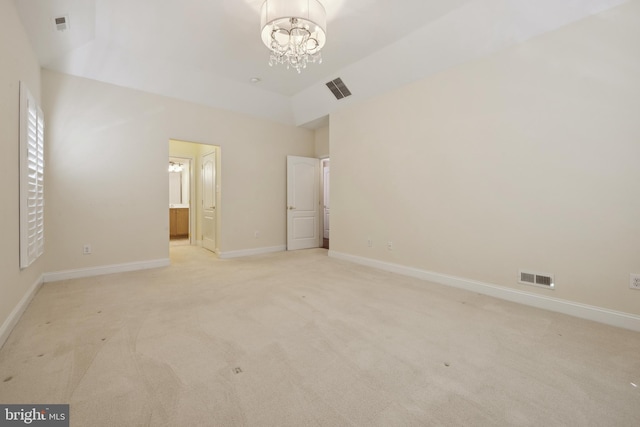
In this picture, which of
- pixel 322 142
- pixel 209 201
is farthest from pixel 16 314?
pixel 322 142

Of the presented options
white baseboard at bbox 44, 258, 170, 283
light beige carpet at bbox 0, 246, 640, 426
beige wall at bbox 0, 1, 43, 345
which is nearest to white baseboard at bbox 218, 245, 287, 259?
white baseboard at bbox 44, 258, 170, 283

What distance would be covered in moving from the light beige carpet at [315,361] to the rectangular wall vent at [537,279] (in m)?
0.30

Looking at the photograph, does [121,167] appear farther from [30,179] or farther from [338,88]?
[338,88]

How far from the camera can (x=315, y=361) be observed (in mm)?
1856

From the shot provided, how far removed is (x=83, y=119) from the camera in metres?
3.85

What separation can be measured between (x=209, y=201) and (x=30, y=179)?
3.26 m

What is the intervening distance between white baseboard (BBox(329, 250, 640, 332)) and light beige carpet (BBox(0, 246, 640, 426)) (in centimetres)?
12

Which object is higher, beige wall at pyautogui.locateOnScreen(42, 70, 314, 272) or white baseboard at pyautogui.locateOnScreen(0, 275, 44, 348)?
beige wall at pyautogui.locateOnScreen(42, 70, 314, 272)

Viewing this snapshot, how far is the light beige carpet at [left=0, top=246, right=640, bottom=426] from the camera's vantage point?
1411 mm

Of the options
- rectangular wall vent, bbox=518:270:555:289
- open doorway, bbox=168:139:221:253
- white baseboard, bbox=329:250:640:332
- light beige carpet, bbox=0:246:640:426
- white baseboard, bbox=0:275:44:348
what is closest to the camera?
light beige carpet, bbox=0:246:640:426

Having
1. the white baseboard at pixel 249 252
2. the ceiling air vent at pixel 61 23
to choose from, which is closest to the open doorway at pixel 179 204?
the white baseboard at pixel 249 252

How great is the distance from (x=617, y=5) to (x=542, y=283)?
104 inches

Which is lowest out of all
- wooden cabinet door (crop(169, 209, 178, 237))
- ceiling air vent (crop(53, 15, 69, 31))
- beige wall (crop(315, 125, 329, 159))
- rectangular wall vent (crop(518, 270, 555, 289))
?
rectangular wall vent (crop(518, 270, 555, 289))

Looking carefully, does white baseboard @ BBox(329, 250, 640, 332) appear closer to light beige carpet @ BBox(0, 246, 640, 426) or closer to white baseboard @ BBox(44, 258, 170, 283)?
light beige carpet @ BBox(0, 246, 640, 426)
